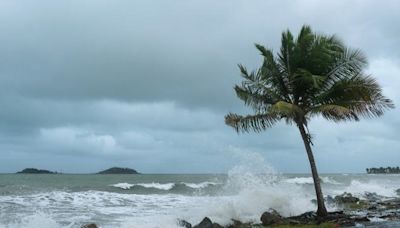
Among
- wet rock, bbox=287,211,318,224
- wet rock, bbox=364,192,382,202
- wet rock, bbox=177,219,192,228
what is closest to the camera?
wet rock, bbox=287,211,318,224

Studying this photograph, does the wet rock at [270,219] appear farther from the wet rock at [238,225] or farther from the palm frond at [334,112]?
the palm frond at [334,112]

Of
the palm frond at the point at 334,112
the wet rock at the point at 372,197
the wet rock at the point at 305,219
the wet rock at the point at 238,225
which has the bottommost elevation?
the wet rock at the point at 238,225

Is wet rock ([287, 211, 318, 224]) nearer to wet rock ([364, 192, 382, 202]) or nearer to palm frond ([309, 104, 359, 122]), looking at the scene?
palm frond ([309, 104, 359, 122])

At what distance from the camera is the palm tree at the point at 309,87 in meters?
17.9

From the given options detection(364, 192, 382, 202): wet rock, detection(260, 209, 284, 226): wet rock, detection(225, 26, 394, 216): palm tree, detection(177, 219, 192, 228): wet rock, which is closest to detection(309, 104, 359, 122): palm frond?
detection(225, 26, 394, 216): palm tree

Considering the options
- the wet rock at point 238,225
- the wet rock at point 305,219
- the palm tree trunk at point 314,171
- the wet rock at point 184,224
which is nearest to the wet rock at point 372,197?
the wet rock at point 305,219

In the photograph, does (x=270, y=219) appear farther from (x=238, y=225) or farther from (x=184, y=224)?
(x=184, y=224)

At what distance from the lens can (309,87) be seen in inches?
728

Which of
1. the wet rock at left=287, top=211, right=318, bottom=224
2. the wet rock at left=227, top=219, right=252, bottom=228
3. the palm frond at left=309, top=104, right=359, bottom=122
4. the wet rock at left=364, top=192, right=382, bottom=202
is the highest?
the palm frond at left=309, top=104, right=359, bottom=122

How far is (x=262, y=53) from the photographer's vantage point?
770 inches

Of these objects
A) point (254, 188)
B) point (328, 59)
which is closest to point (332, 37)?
point (328, 59)

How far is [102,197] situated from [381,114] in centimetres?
2318

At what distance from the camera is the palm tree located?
17.9 meters

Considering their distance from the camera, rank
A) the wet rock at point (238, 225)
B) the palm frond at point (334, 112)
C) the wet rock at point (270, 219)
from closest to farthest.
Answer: the palm frond at point (334, 112) → the wet rock at point (270, 219) → the wet rock at point (238, 225)
